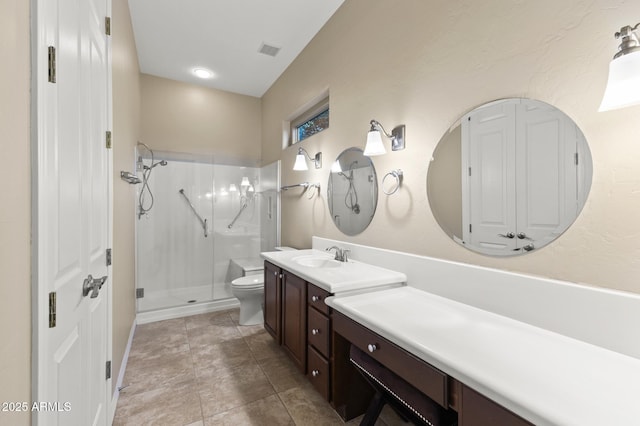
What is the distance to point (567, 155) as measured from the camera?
108cm

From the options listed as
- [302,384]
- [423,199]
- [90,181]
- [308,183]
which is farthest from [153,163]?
[423,199]

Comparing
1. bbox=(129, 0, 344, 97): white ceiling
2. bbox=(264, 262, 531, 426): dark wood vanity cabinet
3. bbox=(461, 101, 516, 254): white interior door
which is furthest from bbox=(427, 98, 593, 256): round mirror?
bbox=(129, 0, 344, 97): white ceiling

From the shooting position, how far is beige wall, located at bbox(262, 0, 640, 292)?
0.96 metres

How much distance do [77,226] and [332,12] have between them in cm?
256

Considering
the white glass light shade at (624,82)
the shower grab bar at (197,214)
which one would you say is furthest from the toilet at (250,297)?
the white glass light shade at (624,82)

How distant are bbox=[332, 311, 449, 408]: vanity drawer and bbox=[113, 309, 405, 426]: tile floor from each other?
725 mm

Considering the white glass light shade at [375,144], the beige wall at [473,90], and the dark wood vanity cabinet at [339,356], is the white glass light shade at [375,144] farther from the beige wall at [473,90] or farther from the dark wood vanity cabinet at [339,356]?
the dark wood vanity cabinet at [339,356]

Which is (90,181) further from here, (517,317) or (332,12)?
(332,12)

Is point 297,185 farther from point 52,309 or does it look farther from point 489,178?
point 52,309

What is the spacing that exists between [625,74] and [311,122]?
2.57 m

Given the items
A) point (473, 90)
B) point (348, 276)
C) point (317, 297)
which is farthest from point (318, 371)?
point (473, 90)

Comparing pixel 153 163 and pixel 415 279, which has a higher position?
pixel 153 163

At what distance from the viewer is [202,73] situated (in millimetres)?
3463
